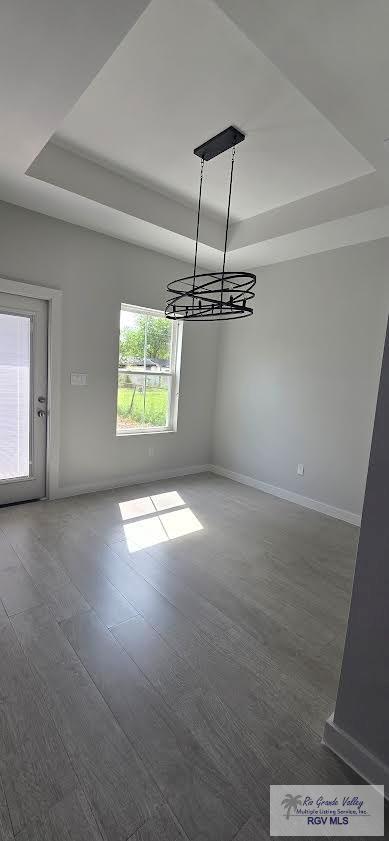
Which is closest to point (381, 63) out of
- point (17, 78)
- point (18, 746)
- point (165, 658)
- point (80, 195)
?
point (17, 78)

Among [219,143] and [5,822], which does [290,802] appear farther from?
[219,143]

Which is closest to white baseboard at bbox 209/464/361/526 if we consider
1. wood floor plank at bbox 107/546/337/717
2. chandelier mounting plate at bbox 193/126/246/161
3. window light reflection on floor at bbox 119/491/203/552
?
window light reflection on floor at bbox 119/491/203/552

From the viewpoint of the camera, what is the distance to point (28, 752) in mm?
1312

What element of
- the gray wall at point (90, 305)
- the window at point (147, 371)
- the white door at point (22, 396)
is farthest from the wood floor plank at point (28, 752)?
the window at point (147, 371)

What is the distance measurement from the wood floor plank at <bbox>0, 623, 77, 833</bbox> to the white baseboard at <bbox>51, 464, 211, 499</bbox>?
2.30m

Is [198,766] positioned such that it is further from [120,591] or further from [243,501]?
[243,501]

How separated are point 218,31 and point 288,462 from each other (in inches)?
143

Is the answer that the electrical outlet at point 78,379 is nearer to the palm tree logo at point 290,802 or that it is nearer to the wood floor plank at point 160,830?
the wood floor plank at point 160,830

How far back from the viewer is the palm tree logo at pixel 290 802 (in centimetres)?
120

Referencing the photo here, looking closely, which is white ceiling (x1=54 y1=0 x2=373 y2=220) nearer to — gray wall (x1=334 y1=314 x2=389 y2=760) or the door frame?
the door frame

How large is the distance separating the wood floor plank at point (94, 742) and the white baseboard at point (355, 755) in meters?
0.68

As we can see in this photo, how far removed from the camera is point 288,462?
169 inches

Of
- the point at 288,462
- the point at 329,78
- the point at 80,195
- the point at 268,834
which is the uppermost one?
the point at 329,78

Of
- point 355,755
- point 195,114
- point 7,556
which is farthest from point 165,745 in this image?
point 195,114
